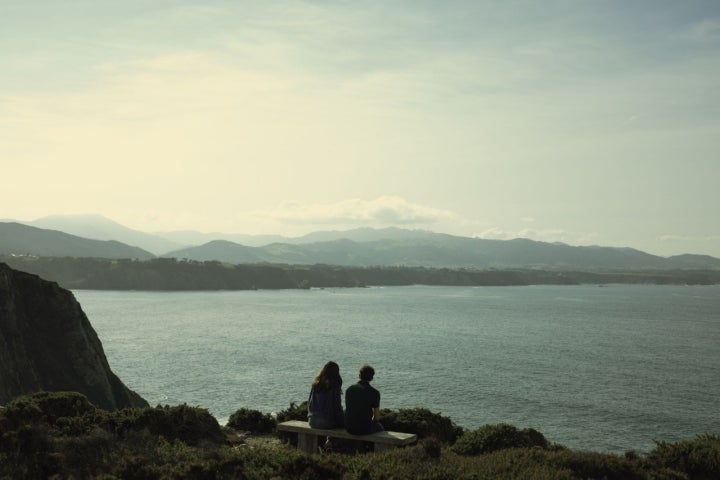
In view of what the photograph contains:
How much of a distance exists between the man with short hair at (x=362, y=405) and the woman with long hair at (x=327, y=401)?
0.53 metres

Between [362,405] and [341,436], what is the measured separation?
37.0 inches

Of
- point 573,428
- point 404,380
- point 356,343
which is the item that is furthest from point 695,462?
point 356,343

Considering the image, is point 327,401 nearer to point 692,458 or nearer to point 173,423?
point 173,423

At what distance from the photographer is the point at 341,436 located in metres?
13.3

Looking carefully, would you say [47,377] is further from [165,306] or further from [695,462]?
[165,306]

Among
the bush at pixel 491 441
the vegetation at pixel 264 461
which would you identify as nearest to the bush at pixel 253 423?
the vegetation at pixel 264 461

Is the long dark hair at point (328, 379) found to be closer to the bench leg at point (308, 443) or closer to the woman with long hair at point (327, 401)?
the woman with long hair at point (327, 401)

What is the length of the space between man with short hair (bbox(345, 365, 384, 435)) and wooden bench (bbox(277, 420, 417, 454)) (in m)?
0.18

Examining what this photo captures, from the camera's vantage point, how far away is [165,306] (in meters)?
155

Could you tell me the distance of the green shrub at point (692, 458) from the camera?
41.4 ft

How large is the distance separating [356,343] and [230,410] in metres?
45.3

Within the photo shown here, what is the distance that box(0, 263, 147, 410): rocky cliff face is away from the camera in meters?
38.6

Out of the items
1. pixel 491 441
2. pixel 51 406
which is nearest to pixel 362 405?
pixel 491 441

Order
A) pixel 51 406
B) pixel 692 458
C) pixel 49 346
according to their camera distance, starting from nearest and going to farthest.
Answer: pixel 692 458 < pixel 51 406 < pixel 49 346
